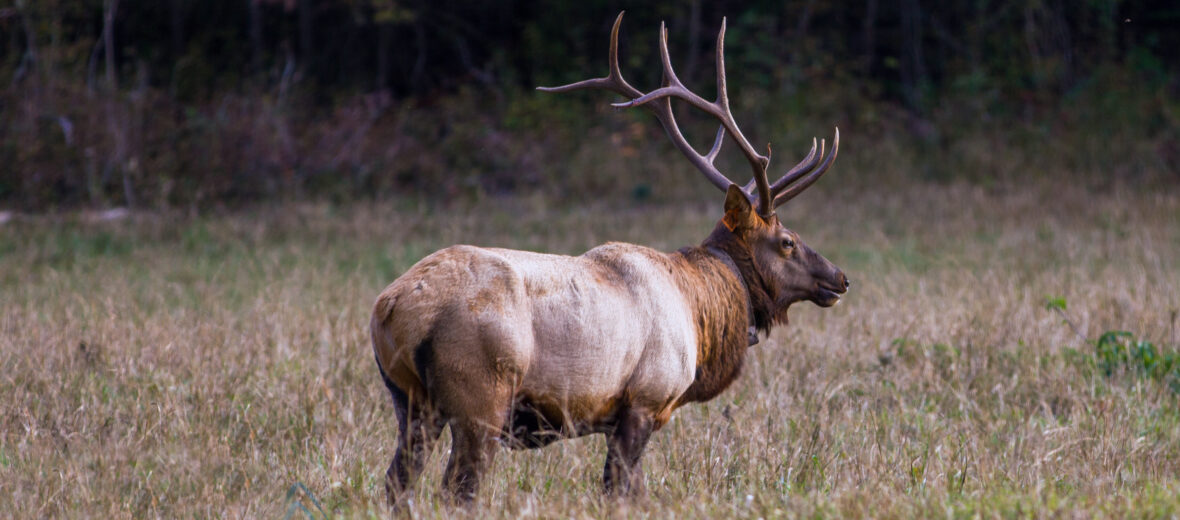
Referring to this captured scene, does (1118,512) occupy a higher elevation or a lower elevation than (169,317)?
higher

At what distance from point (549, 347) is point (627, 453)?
22.3 inches

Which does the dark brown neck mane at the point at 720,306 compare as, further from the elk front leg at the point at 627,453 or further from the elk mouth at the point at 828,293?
the elk front leg at the point at 627,453

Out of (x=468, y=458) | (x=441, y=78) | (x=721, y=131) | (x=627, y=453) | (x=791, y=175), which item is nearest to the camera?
(x=468, y=458)

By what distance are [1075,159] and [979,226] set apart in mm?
4483

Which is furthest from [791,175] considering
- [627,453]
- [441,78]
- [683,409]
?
[441,78]

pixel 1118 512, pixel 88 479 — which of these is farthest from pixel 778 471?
pixel 88 479

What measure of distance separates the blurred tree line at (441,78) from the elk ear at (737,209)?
35.1 feet

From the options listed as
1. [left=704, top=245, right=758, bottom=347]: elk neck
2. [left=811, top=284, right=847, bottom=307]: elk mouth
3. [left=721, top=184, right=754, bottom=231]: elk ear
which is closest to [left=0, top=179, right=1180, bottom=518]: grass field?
[left=704, top=245, right=758, bottom=347]: elk neck

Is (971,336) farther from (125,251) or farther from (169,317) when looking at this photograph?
(125,251)

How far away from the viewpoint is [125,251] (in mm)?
11281

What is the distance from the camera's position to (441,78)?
22344 millimetres

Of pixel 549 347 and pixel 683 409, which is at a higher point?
pixel 549 347

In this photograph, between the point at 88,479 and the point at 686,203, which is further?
the point at 686,203

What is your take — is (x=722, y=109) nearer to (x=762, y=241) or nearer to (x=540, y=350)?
(x=762, y=241)
